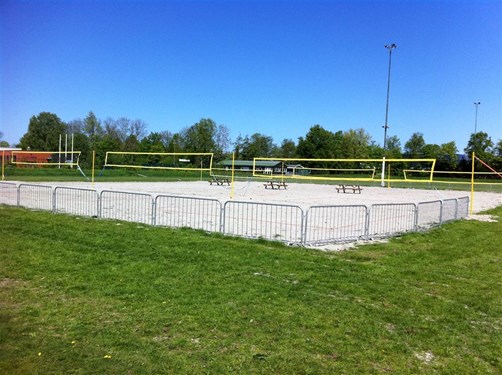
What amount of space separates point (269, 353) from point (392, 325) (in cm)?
160

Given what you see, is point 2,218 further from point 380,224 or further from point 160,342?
point 380,224

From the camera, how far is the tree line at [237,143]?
75750 mm

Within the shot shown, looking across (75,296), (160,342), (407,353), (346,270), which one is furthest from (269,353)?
(346,270)

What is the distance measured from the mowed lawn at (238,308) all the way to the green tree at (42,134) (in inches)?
3361

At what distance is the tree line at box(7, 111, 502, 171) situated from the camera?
249ft

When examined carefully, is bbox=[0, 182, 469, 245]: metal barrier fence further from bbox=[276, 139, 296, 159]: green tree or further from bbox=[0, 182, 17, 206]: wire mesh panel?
bbox=[276, 139, 296, 159]: green tree

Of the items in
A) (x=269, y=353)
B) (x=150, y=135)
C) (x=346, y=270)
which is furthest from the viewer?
(x=150, y=135)

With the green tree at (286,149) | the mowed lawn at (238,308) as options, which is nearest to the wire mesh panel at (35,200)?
the mowed lawn at (238,308)

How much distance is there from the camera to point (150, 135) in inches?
3809

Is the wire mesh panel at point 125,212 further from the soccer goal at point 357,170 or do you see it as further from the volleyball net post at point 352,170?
the soccer goal at point 357,170

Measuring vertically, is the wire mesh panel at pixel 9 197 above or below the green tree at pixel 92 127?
below

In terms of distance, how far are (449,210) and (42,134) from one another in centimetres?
8863

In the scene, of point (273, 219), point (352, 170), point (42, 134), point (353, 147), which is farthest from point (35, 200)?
point (353, 147)

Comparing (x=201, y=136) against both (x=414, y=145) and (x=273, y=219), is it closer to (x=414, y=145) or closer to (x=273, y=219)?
(x=414, y=145)
